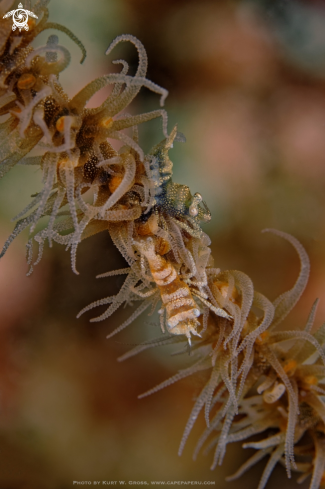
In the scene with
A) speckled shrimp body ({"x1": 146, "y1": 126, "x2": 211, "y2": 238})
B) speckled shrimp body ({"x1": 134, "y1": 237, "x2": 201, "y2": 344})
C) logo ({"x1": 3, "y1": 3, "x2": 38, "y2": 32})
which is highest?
logo ({"x1": 3, "y1": 3, "x2": 38, "y2": 32})

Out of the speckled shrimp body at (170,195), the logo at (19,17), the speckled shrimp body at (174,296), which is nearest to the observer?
the logo at (19,17)

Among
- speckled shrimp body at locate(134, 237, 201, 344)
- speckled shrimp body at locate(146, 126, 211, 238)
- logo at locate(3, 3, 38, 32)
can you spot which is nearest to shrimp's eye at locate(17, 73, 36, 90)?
logo at locate(3, 3, 38, 32)

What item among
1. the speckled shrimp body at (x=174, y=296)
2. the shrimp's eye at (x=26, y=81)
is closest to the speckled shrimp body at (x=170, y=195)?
the speckled shrimp body at (x=174, y=296)

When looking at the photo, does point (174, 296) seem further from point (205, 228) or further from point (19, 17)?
point (19, 17)

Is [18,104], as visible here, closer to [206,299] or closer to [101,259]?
[206,299]

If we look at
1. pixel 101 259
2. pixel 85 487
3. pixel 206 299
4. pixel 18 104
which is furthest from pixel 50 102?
pixel 85 487

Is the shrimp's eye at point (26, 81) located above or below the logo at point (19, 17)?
below

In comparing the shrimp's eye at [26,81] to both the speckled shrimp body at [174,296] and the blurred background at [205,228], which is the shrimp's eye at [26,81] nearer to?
the speckled shrimp body at [174,296]

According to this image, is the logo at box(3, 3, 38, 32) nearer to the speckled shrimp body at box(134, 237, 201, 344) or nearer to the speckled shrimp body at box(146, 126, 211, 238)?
the speckled shrimp body at box(146, 126, 211, 238)
